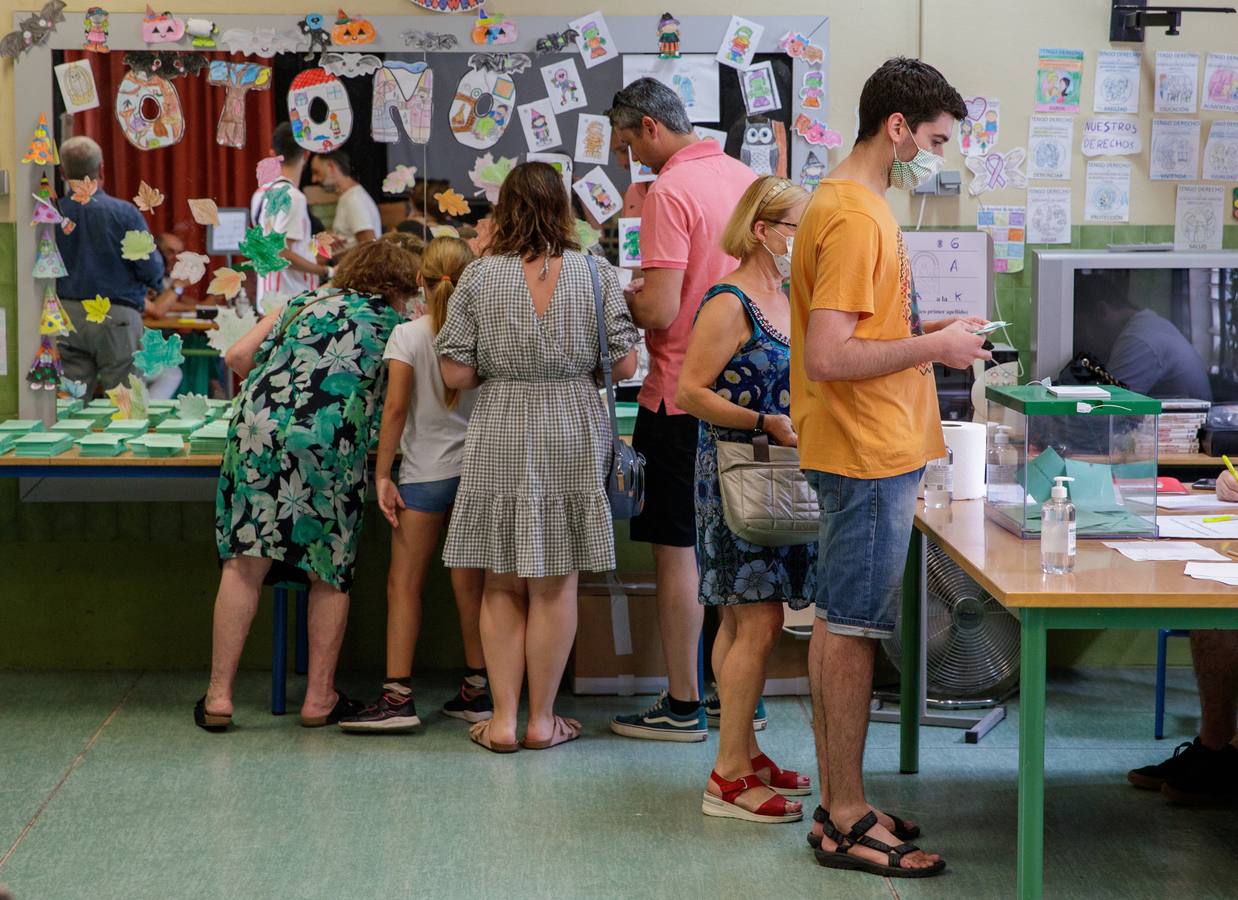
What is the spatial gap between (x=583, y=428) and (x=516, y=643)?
64 cm

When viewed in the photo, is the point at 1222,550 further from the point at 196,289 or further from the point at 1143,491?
the point at 196,289

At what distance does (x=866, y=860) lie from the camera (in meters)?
3.09

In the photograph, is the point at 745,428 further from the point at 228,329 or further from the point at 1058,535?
the point at 228,329

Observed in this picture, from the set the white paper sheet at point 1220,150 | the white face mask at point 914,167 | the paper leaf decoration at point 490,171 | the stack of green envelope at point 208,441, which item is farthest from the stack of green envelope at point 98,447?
the white paper sheet at point 1220,150

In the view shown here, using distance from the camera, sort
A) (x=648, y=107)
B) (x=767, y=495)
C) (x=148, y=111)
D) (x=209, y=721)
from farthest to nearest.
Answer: (x=148, y=111)
(x=209, y=721)
(x=648, y=107)
(x=767, y=495)

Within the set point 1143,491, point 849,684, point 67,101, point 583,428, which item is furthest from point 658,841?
point 67,101

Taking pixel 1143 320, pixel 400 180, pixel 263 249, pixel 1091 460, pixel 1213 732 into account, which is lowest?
pixel 1213 732

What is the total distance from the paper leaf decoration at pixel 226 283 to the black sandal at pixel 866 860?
2.77 metres

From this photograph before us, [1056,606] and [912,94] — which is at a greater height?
[912,94]

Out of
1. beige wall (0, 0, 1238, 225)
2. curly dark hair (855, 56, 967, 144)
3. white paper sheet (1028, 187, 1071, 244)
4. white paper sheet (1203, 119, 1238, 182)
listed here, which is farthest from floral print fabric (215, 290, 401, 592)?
white paper sheet (1203, 119, 1238, 182)

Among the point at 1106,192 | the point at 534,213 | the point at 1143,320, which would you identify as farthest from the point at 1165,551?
the point at 1106,192

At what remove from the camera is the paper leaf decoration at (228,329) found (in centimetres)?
473

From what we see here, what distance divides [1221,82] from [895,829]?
10.0ft

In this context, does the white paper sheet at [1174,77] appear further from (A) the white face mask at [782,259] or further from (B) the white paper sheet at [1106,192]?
(A) the white face mask at [782,259]
